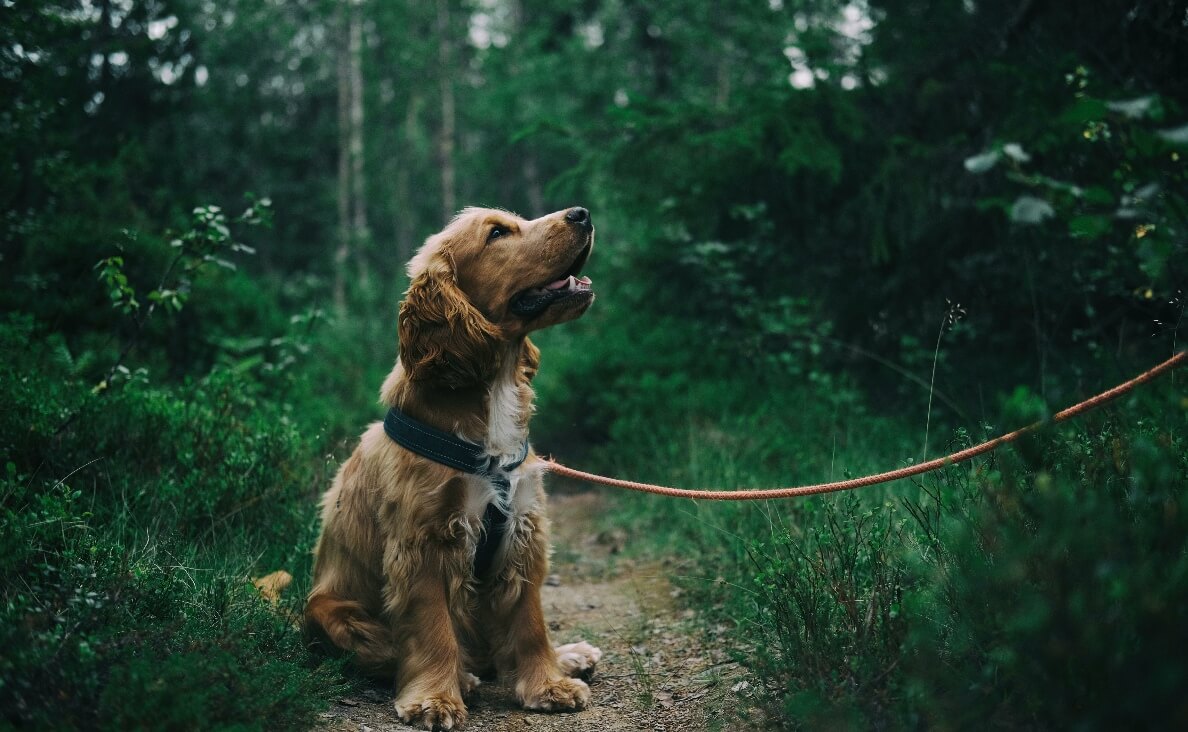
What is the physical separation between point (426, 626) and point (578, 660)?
2.25 ft

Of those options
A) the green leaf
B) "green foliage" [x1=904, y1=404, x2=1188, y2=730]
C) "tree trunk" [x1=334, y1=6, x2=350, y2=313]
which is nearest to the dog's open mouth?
"green foliage" [x1=904, y1=404, x2=1188, y2=730]

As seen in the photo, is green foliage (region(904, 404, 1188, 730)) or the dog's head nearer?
green foliage (region(904, 404, 1188, 730))

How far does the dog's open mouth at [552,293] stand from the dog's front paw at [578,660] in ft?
4.55

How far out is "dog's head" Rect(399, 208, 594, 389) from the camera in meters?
3.23

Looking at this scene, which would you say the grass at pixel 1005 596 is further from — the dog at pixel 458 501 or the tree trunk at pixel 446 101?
the tree trunk at pixel 446 101

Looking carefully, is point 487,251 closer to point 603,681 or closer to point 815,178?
point 603,681

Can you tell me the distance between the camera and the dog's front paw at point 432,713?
116 inches

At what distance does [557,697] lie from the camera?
314 cm

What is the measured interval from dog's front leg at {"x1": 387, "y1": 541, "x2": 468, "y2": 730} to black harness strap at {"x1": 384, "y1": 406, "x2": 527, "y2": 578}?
6.1 inches

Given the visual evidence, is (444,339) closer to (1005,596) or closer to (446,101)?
(1005,596)

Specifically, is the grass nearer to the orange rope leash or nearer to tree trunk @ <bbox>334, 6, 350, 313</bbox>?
the orange rope leash

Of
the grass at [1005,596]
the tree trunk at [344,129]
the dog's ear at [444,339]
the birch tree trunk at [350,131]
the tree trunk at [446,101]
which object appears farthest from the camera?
the tree trunk at [446,101]

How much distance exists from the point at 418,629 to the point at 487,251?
1.53 meters

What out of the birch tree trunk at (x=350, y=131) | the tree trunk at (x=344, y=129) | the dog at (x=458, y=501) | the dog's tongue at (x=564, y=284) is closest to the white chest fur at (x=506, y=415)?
the dog at (x=458, y=501)
